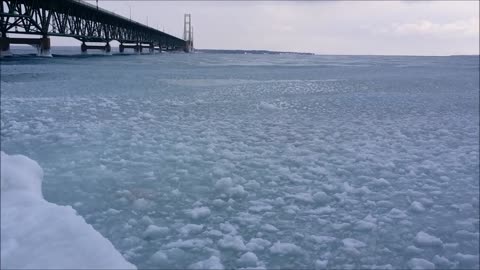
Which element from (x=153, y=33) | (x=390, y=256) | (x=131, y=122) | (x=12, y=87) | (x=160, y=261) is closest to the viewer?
(x=160, y=261)

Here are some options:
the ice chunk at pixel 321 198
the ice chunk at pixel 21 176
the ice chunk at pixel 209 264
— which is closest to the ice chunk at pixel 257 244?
the ice chunk at pixel 209 264

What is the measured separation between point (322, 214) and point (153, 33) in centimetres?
10305

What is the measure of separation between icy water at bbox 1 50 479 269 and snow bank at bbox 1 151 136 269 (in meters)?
0.25

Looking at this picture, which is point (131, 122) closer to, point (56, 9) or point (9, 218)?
point (9, 218)

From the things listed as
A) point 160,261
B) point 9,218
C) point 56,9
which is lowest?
point 160,261

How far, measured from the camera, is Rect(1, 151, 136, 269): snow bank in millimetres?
3471

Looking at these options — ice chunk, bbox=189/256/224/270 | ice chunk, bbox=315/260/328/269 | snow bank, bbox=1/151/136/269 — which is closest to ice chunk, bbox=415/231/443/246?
ice chunk, bbox=315/260/328/269

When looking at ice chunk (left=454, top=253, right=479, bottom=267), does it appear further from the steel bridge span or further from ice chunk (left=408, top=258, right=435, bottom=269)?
the steel bridge span

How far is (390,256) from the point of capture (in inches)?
159

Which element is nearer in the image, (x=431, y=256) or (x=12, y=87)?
(x=431, y=256)

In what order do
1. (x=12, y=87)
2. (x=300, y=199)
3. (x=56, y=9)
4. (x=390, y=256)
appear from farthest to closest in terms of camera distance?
(x=56, y=9)
(x=12, y=87)
(x=300, y=199)
(x=390, y=256)

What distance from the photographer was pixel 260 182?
240 inches

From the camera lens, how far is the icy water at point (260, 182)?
4.14 metres

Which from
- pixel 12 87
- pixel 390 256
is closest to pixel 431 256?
pixel 390 256
